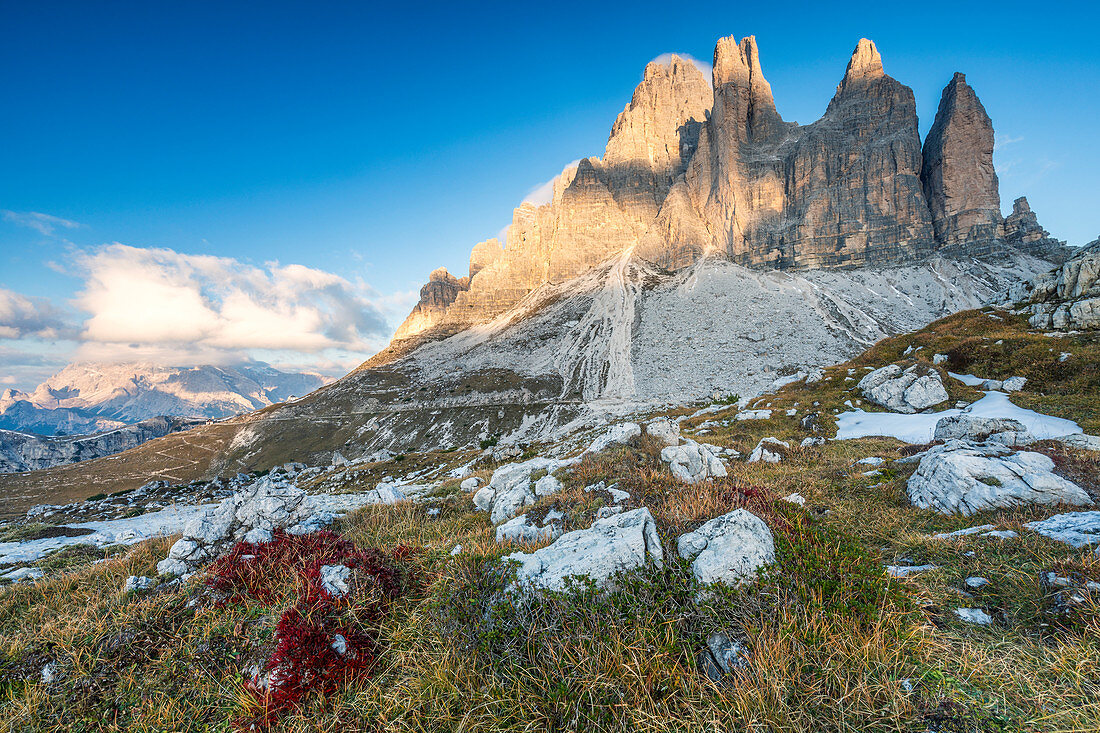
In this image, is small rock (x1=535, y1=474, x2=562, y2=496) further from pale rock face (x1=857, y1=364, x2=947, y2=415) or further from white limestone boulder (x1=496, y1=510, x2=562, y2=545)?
pale rock face (x1=857, y1=364, x2=947, y2=415)

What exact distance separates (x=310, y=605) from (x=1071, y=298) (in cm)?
4031

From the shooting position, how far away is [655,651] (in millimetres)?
3377

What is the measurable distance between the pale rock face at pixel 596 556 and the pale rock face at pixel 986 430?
1065cm

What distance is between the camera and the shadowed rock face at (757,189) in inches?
4173

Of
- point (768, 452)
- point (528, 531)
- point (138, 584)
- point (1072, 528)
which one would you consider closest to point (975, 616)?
point (1072, 528)

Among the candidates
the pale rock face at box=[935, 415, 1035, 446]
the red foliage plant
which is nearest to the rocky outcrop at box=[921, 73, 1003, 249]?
the pale rock face at box=[935, 415, 1035, 446]

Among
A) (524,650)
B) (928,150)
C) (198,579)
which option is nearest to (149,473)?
(198,579)

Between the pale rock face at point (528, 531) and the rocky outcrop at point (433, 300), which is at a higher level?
the rocky outcrop at point (433, 300)

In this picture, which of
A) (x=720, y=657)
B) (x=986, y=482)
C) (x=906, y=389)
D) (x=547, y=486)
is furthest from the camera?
(x=906, y=389)

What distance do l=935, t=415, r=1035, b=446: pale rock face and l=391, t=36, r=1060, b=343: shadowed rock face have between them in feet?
377

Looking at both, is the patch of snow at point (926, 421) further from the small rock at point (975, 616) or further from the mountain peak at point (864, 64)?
the mountain peak at point (864, 64)

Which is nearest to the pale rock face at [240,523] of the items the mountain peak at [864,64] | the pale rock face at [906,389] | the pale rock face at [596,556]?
the pale rock face at [596,556]

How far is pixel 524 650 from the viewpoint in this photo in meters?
3.58

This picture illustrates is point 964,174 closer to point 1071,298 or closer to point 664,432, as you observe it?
point 1071,298
